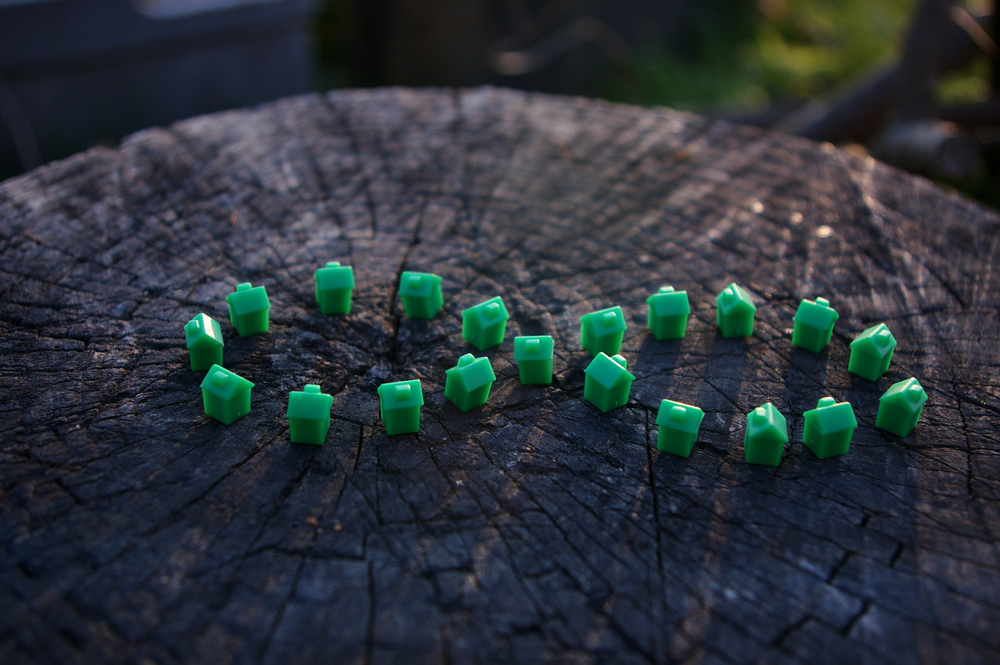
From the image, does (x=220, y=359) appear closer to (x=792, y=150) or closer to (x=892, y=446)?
(x=892, y=446)

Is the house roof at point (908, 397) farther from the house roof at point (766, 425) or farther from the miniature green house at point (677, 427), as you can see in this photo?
the miniature green house at point (677, 427)

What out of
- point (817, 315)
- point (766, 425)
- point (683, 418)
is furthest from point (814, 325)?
point (683, 418)

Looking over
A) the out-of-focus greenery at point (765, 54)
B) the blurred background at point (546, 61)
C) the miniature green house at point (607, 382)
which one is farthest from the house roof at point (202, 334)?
the out-of-focus greenery at point (765, 54)

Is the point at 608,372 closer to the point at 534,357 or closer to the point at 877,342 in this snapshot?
the point at 534,357

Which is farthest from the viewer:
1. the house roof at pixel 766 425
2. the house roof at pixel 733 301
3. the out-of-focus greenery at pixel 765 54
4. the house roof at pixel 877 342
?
the out-of-focus greenery at pixel 765 54

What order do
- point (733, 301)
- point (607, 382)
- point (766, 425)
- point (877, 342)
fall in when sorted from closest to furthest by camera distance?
point (766, 425), point (607, 382), point (877, 342), point (733, 301)

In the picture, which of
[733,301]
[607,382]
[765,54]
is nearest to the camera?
[607,382]

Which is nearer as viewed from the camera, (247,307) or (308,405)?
(308,405)

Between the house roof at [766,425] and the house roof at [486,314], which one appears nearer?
the house roof at [766,425]
